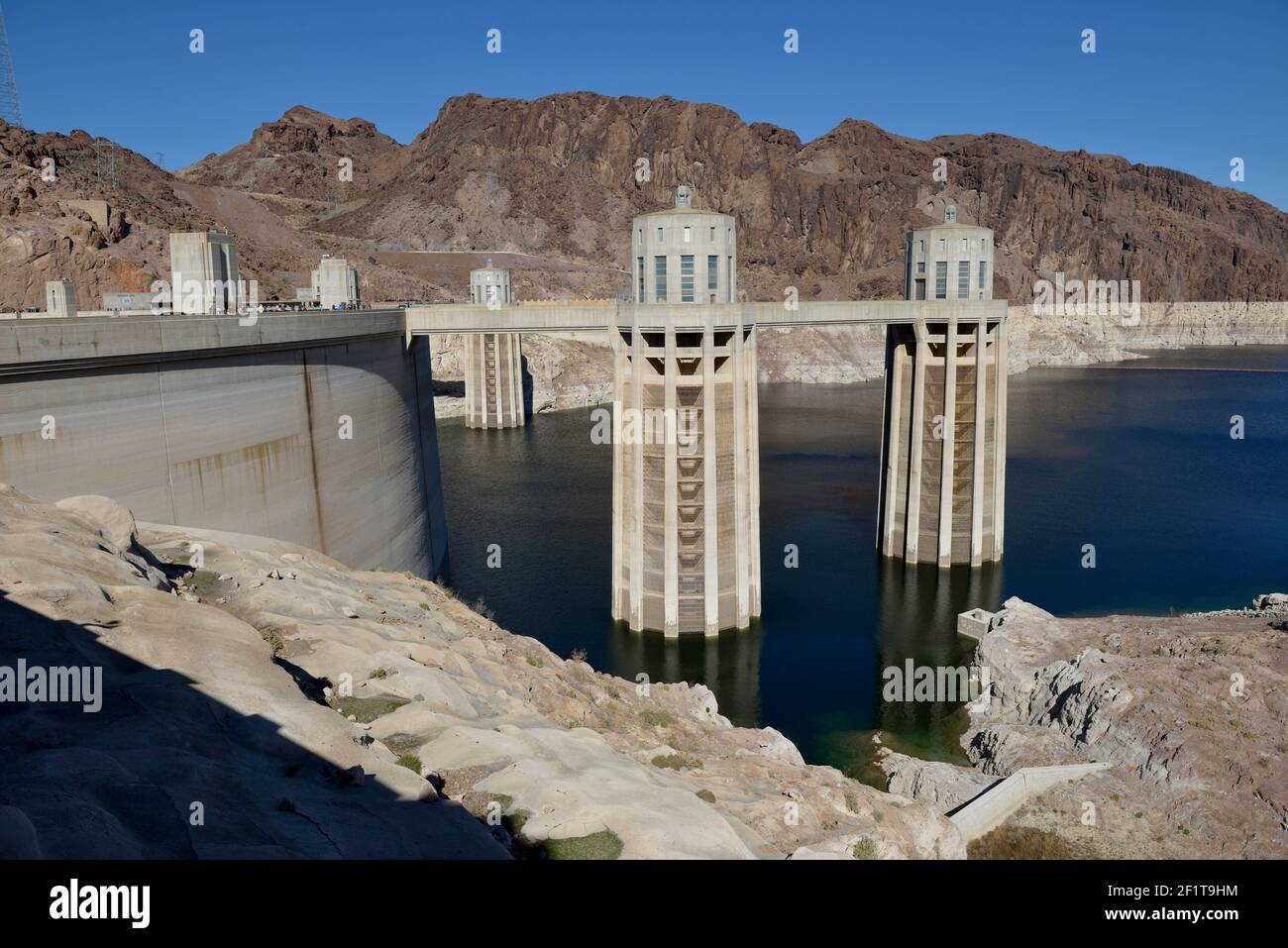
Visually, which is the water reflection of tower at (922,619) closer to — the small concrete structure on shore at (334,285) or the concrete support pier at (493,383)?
the small concrete structure on shore at (334,285)

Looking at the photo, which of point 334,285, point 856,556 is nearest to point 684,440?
point 856,556

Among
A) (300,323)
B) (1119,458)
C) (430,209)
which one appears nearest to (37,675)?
(300,323)

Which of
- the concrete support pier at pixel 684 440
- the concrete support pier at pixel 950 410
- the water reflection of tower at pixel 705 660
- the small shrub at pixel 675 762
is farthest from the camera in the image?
the concrete support pier at pixel 950 410

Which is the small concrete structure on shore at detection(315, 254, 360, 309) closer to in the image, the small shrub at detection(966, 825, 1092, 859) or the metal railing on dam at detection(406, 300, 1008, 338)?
the metal railing on dam at detection(406, 300, 1008, 338)

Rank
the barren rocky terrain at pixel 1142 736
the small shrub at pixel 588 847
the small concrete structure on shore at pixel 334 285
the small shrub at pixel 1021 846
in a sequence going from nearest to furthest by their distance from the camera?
the small shrub at pixel 588 847
the small shrub at pixel 1021 846
the barren rocky terrain at pixel 1142 736
the small concrete structure on shore at pixel 334 285

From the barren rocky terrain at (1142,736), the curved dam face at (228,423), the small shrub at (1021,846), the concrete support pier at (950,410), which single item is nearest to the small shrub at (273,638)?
the curved dam face at (228,423)

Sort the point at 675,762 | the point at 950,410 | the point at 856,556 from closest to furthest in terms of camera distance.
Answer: the point at 675,762 < the point at 950,410 < the point at 856,556

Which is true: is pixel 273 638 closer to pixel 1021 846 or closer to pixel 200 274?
pixel 1021 846

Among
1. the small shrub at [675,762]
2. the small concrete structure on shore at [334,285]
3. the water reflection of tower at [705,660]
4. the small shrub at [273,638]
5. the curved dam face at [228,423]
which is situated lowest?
the water reflection of tower at [705,660]
